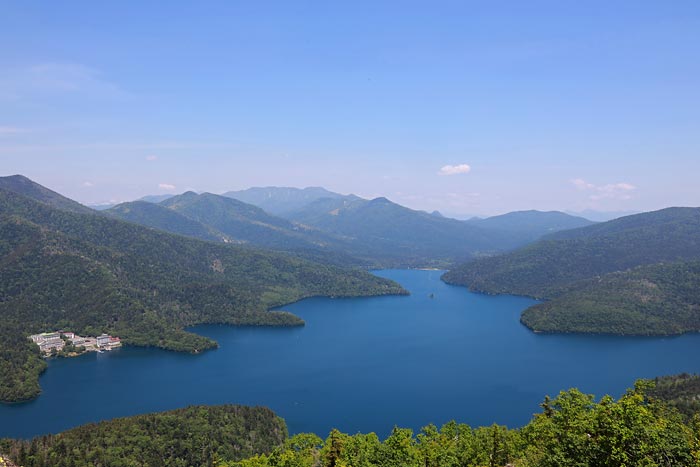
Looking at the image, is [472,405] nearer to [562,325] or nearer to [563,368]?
[563,368]

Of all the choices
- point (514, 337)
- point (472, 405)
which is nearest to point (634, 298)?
point (514, 337)

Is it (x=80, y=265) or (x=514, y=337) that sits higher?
(x=80, y=265)

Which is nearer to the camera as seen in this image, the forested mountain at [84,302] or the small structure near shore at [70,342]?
the small structure near shore at [70,342]

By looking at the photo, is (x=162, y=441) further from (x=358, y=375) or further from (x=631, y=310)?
(x=631, y=310)

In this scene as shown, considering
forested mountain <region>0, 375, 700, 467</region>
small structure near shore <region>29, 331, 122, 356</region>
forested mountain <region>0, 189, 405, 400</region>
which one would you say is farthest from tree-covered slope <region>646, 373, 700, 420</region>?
small structure near shore <region>29, 331, 122, 356</region>

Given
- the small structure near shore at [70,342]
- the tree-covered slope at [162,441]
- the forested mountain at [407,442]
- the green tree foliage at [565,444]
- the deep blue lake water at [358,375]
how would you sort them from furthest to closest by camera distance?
the small structure near shore at [70,342] < the deep blue lake water at [358,375] < the tree-covered slope at [162,441] < the forested mountain at [407,442] < the green tree foliage at [565,444]

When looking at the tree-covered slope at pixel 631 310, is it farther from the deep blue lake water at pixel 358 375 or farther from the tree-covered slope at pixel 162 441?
the tree-covered slope at pixel 162 441

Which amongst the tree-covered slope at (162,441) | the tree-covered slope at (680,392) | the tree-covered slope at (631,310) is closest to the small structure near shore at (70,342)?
the tree-covered slope at (162,441)

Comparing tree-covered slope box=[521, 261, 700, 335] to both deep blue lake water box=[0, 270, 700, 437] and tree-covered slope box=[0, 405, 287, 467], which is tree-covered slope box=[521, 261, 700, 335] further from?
tree-covered slope box=[0, 405, 287, 467]
